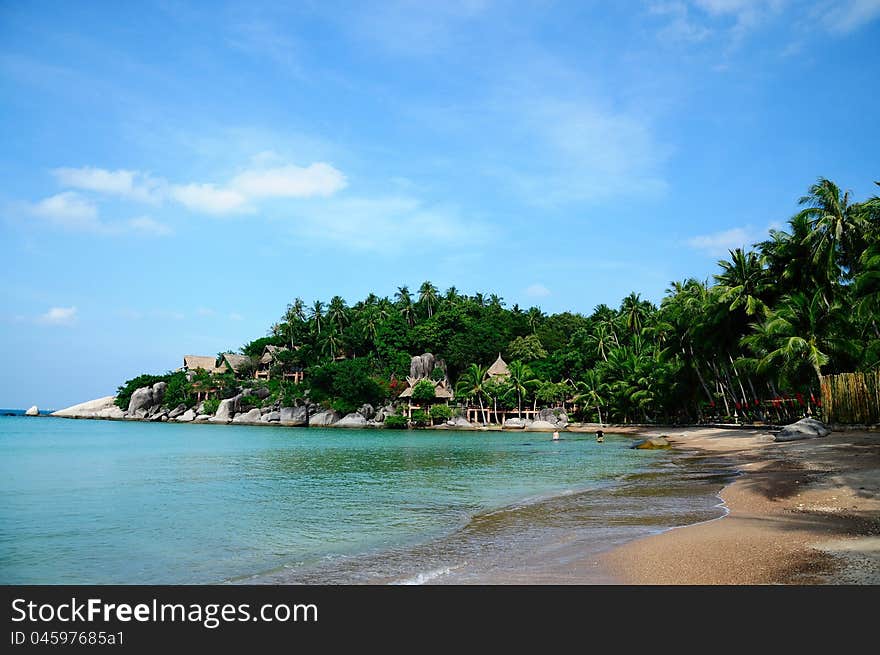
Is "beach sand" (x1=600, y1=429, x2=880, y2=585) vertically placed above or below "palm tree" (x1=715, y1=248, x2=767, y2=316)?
below

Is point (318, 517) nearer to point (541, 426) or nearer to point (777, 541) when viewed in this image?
point (777, 541)

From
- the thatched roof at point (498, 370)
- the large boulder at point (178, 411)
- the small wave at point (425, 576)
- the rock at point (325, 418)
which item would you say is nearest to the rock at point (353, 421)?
the rock at point (325, 418)

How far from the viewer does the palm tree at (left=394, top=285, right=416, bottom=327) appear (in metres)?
84.9

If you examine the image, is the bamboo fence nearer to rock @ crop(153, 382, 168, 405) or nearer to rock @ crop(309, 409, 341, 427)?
rock @ crop(309, 409, 341, 427)

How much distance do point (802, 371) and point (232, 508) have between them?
3162cm

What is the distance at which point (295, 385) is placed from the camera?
76938 mm

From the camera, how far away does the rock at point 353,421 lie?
232 ft

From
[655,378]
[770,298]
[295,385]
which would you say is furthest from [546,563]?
[295,385]

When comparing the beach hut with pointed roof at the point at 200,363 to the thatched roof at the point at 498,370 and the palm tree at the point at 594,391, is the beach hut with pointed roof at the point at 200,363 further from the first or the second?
the palm tree at the point at 594,391

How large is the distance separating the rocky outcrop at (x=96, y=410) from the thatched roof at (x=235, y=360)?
85.0ft

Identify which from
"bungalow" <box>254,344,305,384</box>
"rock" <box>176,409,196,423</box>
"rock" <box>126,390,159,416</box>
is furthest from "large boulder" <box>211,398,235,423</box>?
"rock" <box>126,390,159,416</box>

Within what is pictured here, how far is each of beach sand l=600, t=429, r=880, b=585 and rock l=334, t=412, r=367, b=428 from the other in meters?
59.0

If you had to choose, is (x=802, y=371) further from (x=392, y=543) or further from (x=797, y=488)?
(x=392, y=543)
